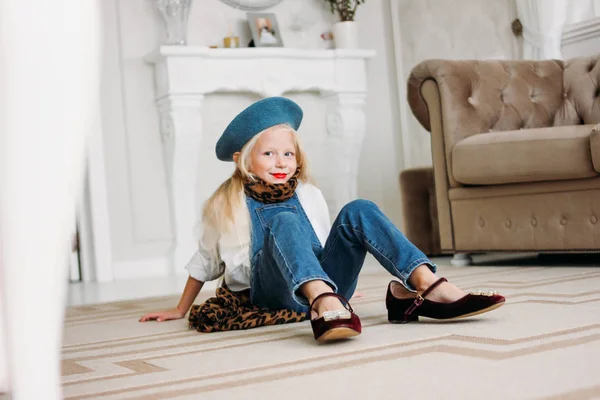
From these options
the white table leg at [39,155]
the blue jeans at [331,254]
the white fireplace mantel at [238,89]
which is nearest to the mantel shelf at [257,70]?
the white fireplace mantel at [238,89]

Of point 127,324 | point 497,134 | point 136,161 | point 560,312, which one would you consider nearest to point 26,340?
point 560,312

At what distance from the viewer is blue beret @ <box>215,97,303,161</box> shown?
1.73m

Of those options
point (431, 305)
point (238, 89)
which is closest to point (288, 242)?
point (431, 305)

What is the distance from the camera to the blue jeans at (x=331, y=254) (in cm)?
145

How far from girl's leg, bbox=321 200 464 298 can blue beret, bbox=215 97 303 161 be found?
289 millimetres

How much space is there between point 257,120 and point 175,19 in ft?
7.54

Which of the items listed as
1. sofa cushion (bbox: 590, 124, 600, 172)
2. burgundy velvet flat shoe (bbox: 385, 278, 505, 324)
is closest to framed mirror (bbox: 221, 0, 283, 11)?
sofa cushion (bbox: 590, 124, 600, 172)

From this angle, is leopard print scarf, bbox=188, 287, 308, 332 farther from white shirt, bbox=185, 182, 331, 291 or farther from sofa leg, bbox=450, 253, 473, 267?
sofa leg, bbox=450, 253, 473, 267

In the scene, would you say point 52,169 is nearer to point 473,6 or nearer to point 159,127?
point 159,127

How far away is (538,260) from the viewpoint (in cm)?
306

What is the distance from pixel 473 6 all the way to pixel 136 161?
194cm

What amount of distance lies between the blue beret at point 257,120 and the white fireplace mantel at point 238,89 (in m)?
2.09

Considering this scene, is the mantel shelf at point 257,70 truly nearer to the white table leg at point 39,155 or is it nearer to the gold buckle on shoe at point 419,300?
the gold buckle on shoe at point 419,300

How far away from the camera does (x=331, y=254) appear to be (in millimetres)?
1625
